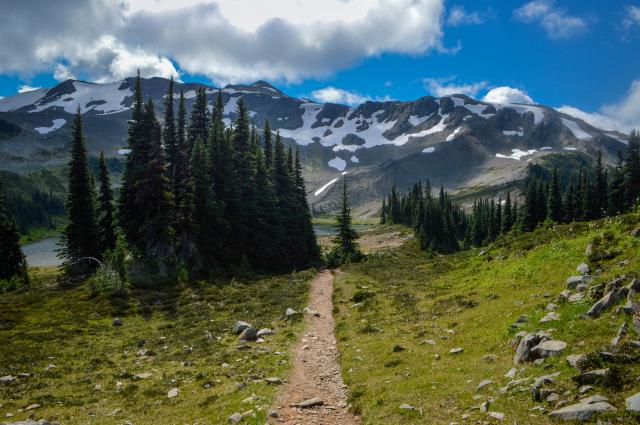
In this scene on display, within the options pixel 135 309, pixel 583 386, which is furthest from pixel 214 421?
pixel 135 309

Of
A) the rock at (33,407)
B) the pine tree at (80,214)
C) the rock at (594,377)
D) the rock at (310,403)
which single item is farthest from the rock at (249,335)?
the pine tree at (80,214)

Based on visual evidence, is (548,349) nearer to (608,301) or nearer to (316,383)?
(608,301)

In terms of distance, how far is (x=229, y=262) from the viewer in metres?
50.3

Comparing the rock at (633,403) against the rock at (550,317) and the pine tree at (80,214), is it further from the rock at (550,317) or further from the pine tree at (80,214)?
the pine tree at (80,214)

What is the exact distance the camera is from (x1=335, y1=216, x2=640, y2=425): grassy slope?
1089cm

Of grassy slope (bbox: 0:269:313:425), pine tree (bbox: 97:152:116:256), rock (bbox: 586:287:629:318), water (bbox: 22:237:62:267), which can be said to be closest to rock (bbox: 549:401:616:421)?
rock (bbox: 586:287:629:318)

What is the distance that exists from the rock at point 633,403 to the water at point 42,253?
101 meters

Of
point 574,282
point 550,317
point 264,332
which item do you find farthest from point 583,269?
point 264,332

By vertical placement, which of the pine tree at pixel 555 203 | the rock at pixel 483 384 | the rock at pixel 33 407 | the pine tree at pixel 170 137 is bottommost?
the rock at pixel 33 407

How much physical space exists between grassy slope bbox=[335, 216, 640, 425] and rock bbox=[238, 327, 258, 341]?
4.68 meters

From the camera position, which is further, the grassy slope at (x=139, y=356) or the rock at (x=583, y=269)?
the rock at (x=583, y=269)

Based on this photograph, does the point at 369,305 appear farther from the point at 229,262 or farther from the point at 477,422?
the point at 229,262

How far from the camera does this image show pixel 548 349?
11.5 metres

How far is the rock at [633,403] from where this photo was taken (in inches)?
307
